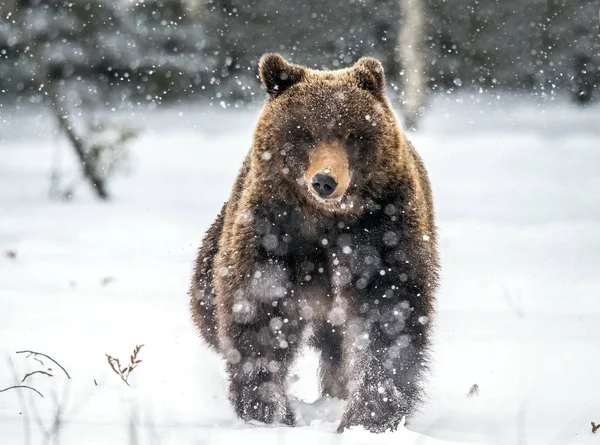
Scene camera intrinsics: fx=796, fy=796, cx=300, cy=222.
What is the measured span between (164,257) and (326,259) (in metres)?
4.61

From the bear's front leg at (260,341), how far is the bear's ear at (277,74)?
0.82 metres

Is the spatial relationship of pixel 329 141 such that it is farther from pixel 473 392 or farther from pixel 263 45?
pixel 263 45

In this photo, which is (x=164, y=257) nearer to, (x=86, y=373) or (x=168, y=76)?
(x=86, y=373)

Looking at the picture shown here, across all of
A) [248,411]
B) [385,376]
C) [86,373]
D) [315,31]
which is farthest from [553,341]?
[315,31]

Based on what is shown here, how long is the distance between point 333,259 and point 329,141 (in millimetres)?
505

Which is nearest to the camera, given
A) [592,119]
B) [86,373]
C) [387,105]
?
[387,105]

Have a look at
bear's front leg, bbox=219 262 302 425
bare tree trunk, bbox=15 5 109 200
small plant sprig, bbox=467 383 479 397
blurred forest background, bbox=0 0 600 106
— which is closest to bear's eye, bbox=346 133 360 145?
bear's front leg, bbox=219 262 302 425

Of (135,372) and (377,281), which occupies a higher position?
(377,281)

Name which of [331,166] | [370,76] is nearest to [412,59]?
[370,76]

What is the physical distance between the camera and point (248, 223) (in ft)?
11.2

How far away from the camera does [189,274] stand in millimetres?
7383

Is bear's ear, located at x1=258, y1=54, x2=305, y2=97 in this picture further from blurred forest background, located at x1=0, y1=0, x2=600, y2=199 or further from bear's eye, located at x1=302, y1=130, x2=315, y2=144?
blurred forest background, located at x1=0, y1=0, x2=600, y2=199

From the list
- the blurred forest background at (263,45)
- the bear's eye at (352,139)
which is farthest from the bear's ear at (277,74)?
the blurred forest background at (263,45)

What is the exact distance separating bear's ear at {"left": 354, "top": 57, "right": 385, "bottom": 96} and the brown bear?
1 cm
